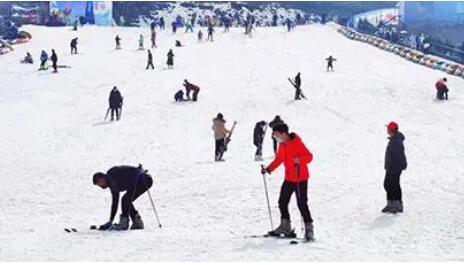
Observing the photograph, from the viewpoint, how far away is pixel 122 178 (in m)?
9.90

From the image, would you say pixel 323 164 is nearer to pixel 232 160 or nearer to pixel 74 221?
pixel 232 160

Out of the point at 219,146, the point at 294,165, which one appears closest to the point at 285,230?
the point at 294,165

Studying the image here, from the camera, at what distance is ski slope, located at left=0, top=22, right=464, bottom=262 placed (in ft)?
30.9

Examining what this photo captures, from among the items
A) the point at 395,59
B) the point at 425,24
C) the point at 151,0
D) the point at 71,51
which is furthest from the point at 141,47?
the point at 151,0

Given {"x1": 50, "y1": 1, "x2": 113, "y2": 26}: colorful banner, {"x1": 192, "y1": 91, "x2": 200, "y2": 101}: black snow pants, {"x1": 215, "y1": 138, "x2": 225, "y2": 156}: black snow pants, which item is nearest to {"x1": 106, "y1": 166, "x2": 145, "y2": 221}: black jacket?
{"x1": 215, "y1": 138, "x2": 225, "y2": 156}: black snow pants

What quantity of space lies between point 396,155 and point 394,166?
0.16 m

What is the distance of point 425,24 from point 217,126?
35.5 meters

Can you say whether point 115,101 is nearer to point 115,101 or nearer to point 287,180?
point 115,101

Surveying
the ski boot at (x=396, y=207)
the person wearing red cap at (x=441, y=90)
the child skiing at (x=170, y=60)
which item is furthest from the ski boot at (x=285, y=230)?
the child skiing at (x=170, y=60)

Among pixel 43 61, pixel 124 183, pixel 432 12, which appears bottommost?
pixel 43 61

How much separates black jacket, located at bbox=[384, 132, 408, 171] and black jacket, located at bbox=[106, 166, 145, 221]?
3.41m

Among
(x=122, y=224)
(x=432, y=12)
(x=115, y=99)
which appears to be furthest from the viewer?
(x=432, y=12)

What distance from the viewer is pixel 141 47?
152 ft

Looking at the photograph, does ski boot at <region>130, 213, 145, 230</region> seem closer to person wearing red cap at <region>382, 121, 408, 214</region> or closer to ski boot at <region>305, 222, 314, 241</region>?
ski boot at <region>305, 222, 314, 241</region>
